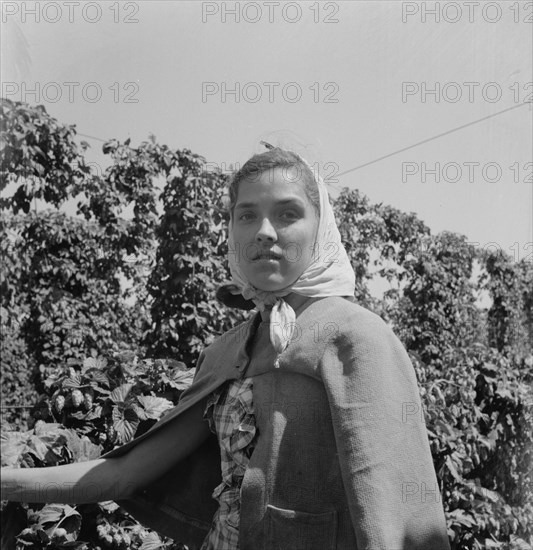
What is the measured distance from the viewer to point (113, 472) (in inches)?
52.2

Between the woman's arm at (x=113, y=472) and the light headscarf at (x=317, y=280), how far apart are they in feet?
0.86

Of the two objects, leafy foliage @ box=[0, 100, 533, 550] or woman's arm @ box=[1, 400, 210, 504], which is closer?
woman's arm @ box=[1, 400, 210, 504]

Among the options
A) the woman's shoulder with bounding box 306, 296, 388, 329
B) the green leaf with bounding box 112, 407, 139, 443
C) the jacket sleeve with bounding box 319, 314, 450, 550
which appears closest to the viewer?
the jacket sleeve with bounding box 319, 314, 450, 550

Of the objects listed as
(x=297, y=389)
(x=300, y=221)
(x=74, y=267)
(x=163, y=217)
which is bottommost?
(x=297, y=389)

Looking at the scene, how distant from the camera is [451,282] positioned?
801 cm

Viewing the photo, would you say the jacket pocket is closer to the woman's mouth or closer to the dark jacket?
the dark jacket

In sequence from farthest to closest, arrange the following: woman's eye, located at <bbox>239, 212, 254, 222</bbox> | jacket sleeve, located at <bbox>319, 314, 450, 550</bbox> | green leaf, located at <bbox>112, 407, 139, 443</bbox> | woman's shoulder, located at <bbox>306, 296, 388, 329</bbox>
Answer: green leaf, located at <bbox>112, 407, 139, 443</bbox>, woman's eye, located at <bbox>239, 212, 254, 222</bbox>, woman's shoulder, located at <bbox>306, 296, 388, 329</bbox>, jacket sleeve, located at <bbox>319, 314, 450, 550</bbox>

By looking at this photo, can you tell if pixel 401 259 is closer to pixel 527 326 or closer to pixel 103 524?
pixel 527 326

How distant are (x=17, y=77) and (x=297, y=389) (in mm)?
1122

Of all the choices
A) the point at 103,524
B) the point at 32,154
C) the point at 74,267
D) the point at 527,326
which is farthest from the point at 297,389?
the point at 527,326

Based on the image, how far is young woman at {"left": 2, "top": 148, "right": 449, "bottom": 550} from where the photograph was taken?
1.07 metres

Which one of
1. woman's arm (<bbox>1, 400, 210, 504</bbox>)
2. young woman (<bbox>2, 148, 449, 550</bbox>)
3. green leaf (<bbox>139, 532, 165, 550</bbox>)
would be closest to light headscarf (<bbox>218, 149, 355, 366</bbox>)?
young woman (<bbox>2, 148, 449, 550</bbox>)

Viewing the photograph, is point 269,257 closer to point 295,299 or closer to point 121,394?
point 295,299

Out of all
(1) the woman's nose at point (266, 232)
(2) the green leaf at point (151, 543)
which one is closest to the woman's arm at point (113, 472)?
(1) the woman's nose at point (266, 232)
